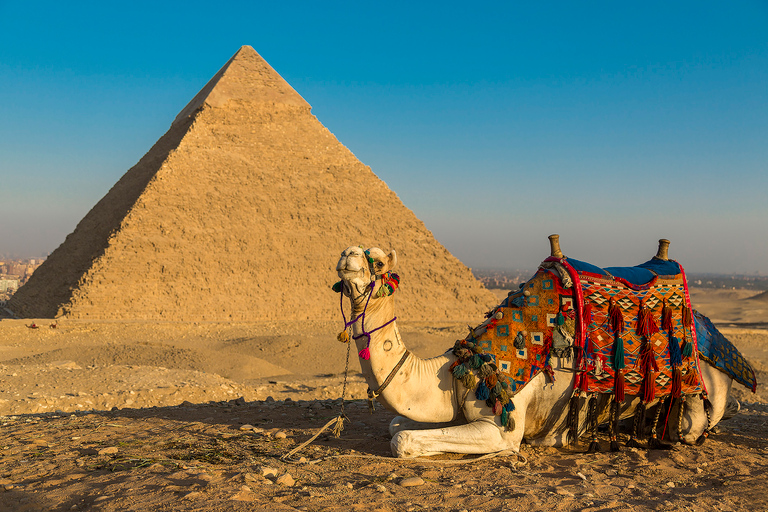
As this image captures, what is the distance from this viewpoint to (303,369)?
43.3ft

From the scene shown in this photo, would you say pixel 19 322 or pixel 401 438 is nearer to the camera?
pixel 401 438

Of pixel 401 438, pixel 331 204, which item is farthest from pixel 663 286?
pixel 331 204

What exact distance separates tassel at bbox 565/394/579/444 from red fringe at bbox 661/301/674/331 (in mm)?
789

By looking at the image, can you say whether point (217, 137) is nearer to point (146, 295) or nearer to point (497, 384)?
point (146, 295)

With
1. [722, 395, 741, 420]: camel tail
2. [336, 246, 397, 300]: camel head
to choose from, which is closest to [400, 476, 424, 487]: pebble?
[336, 246, 397, 300]: camel head

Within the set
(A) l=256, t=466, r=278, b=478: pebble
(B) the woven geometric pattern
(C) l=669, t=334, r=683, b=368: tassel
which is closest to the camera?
(A) l=256, t=466, r=278, b=478: pebble

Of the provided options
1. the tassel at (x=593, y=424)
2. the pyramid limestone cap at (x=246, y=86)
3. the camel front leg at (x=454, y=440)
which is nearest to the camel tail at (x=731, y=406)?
the tassel at (x=593, y=424)

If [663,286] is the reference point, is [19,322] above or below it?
below

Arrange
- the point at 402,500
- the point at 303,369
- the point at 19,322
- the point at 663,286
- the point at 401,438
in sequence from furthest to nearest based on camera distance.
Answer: the point at 19,322
the point at 303,369
the point at 663,286
the point at 401,438
the point at 402,500

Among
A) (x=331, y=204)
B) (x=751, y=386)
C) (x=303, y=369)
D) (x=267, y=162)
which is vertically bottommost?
(x=303, y=369)

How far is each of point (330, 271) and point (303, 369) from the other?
1724 cm

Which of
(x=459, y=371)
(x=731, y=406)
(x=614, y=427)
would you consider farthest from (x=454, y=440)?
(x=731, y=406)

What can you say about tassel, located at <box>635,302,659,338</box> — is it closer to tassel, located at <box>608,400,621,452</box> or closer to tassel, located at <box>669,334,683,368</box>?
tassel, located at <box>669,334,683,368</box>

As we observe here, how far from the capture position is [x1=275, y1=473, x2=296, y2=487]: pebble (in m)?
2.98
